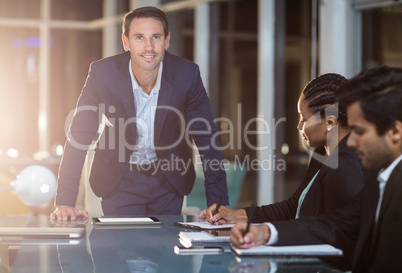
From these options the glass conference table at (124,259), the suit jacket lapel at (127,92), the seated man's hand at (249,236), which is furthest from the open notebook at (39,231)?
the suit jacket lapel at (127,92)

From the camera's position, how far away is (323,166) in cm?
193

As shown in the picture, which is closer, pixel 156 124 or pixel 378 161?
pixel 378 161

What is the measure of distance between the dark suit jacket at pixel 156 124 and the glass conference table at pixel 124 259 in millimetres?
964

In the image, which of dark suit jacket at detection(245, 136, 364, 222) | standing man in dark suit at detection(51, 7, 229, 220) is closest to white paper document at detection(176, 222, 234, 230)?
dark suit jacket at detection(245, 136, 364, 222)

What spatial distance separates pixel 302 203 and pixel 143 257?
675mm

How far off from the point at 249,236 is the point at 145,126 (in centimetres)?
150

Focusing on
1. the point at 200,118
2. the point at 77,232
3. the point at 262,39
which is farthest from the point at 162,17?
the point at 262,39

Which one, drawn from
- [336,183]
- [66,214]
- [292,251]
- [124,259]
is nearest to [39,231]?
[66,214]

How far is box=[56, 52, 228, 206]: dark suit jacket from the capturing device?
9.78ft

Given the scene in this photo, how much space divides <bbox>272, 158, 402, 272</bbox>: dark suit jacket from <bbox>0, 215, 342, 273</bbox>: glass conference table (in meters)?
0.11

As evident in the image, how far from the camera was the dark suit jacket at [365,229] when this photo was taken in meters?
1.46

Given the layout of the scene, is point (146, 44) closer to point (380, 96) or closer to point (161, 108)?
point (161, 108)

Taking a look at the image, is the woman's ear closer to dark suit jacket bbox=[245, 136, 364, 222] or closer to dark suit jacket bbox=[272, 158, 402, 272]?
dark suit jacket bbox=[245, 136, 364, 222]

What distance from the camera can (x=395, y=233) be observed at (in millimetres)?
1453
